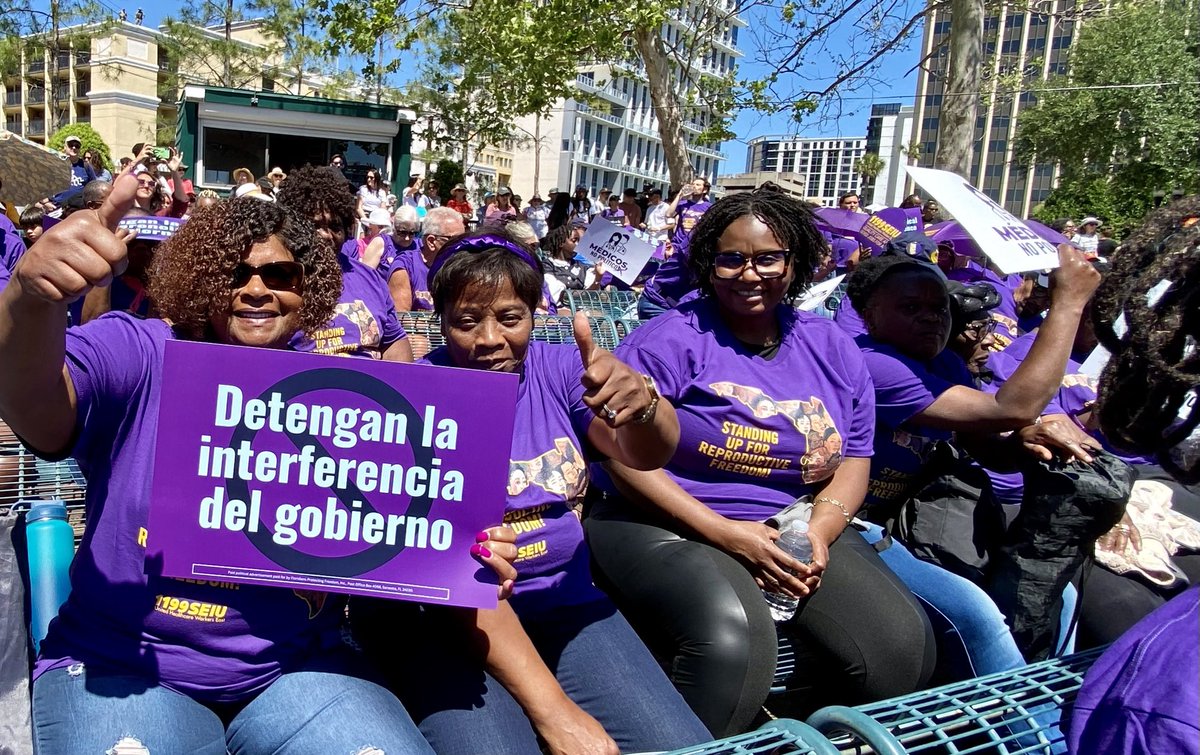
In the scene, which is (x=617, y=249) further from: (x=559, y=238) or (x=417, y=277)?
(x=417, y=277)

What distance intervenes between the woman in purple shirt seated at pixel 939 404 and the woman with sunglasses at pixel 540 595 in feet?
3.67

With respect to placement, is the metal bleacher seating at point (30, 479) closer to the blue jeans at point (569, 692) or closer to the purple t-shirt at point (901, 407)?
the blue jeans at point (569, 692)

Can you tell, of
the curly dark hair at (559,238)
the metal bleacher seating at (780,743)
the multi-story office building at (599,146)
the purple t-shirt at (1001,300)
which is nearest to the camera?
the metal bleacher seating at (780,743)

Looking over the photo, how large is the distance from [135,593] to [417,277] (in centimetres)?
455

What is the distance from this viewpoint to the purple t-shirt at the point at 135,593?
6.07 ft

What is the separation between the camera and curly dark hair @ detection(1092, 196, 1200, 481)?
1.35m

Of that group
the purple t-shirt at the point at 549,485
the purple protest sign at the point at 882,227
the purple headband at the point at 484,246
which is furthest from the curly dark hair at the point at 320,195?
the purple protest sign at the point at 882,227

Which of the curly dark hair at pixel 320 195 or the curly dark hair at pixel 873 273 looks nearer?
the curly dark hair at pixel 873 273

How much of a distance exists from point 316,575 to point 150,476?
0.42 meters

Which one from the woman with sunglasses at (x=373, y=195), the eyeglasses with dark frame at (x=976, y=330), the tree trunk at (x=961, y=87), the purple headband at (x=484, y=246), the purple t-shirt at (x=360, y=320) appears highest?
the tree trunk at (x=961, y=87)

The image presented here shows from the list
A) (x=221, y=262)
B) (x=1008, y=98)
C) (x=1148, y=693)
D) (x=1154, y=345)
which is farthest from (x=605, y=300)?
(x=1148, y=693)

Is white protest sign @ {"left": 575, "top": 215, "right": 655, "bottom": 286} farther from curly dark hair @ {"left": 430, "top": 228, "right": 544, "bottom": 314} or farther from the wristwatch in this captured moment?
the wristwatch

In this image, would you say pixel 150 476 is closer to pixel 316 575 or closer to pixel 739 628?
pixel 316 575

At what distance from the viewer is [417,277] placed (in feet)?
20.5
